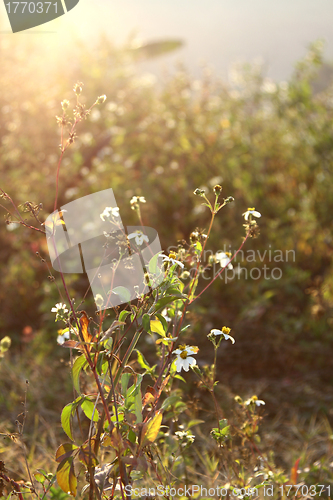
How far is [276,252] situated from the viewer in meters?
2.88

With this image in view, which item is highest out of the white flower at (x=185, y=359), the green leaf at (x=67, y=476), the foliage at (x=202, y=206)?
the white flower at (x=185, y=359)

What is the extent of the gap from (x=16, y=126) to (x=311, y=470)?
3.86m

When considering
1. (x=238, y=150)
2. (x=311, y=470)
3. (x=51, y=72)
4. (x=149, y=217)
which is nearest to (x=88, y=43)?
(x=51, y=72)

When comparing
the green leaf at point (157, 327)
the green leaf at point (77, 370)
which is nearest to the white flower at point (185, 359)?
the green leaf at point (157, 327)

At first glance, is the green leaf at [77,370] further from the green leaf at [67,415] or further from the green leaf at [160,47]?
the green leaf at [160,47]

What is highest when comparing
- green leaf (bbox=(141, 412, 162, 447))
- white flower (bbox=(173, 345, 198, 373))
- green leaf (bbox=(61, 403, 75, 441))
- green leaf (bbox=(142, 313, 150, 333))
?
green leaf (bbox=(142, 313, 150, 333))

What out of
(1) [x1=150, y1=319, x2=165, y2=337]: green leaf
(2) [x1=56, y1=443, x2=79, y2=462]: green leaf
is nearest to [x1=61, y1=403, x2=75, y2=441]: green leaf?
(2) [x1=56, y1=443, x2=79, y2=462]: green leaf

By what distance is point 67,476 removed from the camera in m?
0.94

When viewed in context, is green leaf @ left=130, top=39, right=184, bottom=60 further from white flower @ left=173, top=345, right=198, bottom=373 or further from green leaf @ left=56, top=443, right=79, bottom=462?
green leaf @ left=56, top=443, right=79, bottom=462

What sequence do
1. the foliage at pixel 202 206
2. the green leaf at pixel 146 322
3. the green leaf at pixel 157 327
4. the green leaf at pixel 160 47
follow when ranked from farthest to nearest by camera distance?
1. the green leaf at pixel 160 47
2. the foliage at pixel 202 206
3. the green leaf at pixel 157 327
4. the green leaf at pixel 146 322

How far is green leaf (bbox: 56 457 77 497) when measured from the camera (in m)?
0.93

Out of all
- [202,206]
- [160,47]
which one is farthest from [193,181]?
[160,47]

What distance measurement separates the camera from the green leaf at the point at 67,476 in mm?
929

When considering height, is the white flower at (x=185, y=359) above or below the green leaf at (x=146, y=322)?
below
